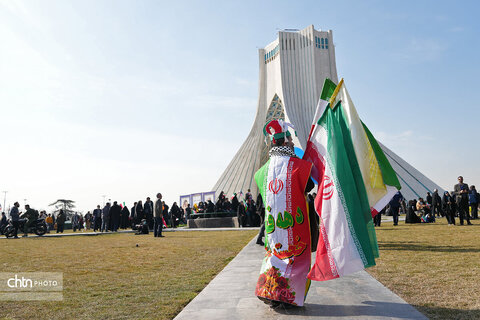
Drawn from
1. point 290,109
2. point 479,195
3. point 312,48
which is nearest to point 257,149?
point 290,109

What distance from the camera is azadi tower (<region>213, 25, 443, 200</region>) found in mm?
42969

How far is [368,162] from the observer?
3711 millimetres

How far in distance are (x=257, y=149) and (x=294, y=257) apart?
134 feet

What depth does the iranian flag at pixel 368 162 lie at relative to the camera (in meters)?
3.64

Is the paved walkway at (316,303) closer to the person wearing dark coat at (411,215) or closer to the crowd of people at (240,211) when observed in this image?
the crowd of people at (240,211)

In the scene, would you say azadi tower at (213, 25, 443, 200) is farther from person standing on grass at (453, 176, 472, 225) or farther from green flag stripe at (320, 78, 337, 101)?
green flag stripe at (320, 78, 337, 101)

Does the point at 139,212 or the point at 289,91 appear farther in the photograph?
the point at 289,91

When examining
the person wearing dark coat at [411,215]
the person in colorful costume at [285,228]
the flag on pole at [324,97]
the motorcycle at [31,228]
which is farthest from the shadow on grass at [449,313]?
the motorcycle at [31,228]

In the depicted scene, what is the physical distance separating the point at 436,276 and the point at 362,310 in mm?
1872

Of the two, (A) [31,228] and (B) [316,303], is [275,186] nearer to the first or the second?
(B) [316,303]

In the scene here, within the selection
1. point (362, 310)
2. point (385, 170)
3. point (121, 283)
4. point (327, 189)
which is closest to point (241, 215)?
point (121, 283)

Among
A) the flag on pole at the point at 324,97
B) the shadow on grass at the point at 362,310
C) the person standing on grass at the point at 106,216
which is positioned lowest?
the shadow on grass at the point at 362,310

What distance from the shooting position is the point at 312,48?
44656mm

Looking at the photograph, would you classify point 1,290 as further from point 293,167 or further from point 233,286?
point 293,167
